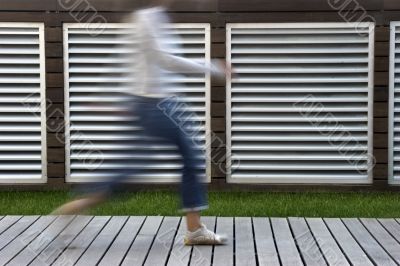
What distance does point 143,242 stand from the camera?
15.6 ft

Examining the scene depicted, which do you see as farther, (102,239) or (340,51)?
(340,51)

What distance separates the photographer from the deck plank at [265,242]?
4.22m

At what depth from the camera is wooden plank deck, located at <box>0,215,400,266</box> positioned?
14.0 ft

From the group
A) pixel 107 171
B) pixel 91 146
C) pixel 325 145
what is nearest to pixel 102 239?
pixel 107 171

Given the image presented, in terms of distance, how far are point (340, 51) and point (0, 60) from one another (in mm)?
3746

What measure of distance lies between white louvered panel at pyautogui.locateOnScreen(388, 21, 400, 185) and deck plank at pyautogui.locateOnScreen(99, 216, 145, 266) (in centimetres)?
331

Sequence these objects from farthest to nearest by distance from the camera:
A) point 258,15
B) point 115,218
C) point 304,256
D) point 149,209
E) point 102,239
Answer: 1. point 258,15
2. point 149,209
3. point 115,218
4. point 102,239
5. point 304,256

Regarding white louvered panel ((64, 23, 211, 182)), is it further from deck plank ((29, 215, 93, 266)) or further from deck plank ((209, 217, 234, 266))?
deck plank ((29, 215, 93, 266))

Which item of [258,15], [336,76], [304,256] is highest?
[258,15]

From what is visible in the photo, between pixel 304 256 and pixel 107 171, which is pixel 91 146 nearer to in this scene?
pixel 107 171

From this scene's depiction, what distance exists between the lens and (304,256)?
4.32 metres

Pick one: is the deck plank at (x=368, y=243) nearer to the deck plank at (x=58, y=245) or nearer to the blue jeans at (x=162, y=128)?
the blue jeans at (x=162, y=128)

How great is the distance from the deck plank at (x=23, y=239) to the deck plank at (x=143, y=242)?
60 cm

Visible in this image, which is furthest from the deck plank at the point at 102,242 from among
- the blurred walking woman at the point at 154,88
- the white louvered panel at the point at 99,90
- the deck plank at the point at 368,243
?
the white louvered panel at the point at 99,90
